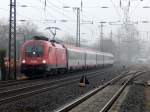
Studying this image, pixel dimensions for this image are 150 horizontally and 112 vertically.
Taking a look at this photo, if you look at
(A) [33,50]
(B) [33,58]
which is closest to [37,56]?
(B) [33,58]

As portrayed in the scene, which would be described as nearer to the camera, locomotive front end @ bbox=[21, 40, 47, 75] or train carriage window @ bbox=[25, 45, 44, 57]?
locomotive front end @ bbox=[21, 40, 47, 75]

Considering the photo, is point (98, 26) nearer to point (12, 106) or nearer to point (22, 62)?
point (22, 62)

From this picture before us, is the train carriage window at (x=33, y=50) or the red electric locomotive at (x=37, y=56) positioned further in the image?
the train carriage window at (x=33, y=50)

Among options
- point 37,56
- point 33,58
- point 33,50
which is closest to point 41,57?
point 37,56

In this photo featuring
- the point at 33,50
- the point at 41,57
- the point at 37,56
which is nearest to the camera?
the point at 41,57

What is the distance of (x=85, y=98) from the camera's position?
20156 millimetres

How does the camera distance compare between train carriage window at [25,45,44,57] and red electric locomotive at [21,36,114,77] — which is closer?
red electric locomotive at [21,36,114,77]

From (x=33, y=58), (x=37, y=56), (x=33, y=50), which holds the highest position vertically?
(x=33, y=50)

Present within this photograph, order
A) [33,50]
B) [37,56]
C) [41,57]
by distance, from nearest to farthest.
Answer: [41,57] → [37,56] → [33,50]

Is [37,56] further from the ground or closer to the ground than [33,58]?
further from the ground

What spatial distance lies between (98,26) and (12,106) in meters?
91.8

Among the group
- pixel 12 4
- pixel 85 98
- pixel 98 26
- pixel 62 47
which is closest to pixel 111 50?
pixel 98 26

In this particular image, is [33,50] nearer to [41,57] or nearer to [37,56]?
[37,56]

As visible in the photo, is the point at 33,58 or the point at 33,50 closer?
the point at 33,58
